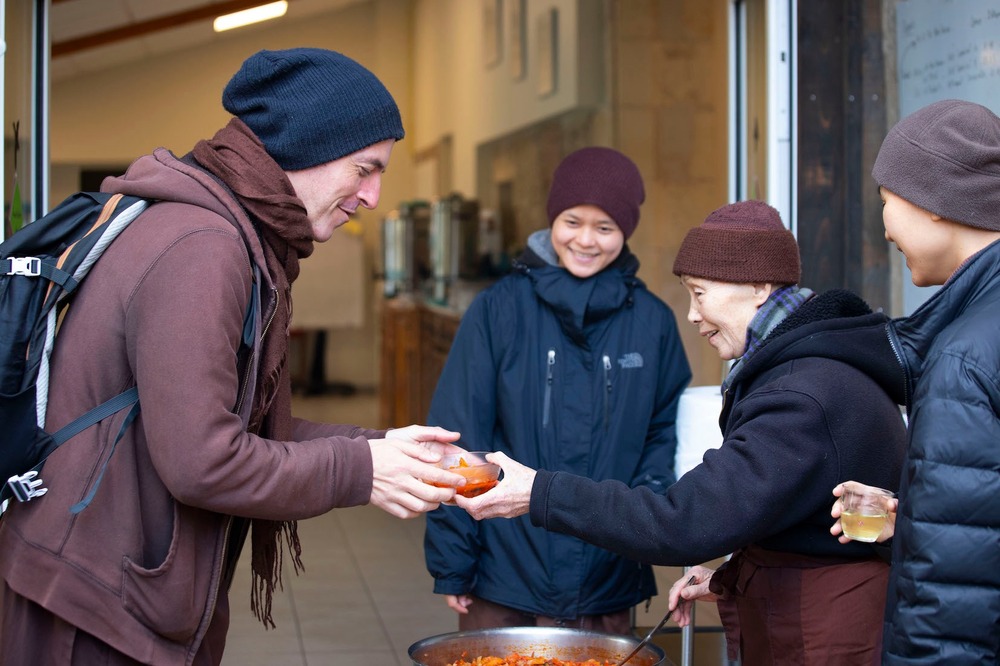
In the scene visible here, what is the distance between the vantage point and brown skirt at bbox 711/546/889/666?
204cm

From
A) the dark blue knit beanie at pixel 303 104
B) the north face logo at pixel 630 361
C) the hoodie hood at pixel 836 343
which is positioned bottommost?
the north face logo at pixel 630 361

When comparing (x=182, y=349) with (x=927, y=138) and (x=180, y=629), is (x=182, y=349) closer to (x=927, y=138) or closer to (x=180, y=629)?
(x=180, y=629)

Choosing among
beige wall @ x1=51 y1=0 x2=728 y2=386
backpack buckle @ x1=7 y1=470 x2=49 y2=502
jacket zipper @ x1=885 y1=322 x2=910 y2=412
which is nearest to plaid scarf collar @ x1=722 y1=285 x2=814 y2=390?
jacket zipper @ x1=885 y1=322 x2=910 y2=412

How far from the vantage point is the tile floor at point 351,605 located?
180 inches

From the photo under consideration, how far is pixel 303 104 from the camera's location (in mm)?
1854

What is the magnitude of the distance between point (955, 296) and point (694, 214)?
16.7ft

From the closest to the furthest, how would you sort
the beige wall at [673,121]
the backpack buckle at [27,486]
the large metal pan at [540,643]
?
1. the backpack buckle at [27,486]
2. the large metal pan at [540,643]
3. the beige wall at [673,121]

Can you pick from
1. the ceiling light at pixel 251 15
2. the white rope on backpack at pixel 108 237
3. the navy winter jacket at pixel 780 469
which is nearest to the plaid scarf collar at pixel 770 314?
the navy winter jacket at pixel 780 469

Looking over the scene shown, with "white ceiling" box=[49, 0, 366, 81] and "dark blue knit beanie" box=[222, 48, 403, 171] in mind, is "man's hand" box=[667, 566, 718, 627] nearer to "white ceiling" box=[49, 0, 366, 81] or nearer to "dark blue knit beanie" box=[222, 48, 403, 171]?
"dark blue knit beanie" box=[222, 48, 403, 171]

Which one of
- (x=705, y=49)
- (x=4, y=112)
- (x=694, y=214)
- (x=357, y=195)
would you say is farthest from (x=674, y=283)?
(x=357, y=195)

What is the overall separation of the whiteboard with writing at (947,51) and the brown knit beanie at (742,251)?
101 cm

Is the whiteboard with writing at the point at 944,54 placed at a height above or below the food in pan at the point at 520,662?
above

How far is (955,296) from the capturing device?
175cm

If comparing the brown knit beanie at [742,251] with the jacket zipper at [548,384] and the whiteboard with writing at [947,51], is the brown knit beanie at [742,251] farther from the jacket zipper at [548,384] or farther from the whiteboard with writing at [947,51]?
the whiteboard with writing at [947,51]
